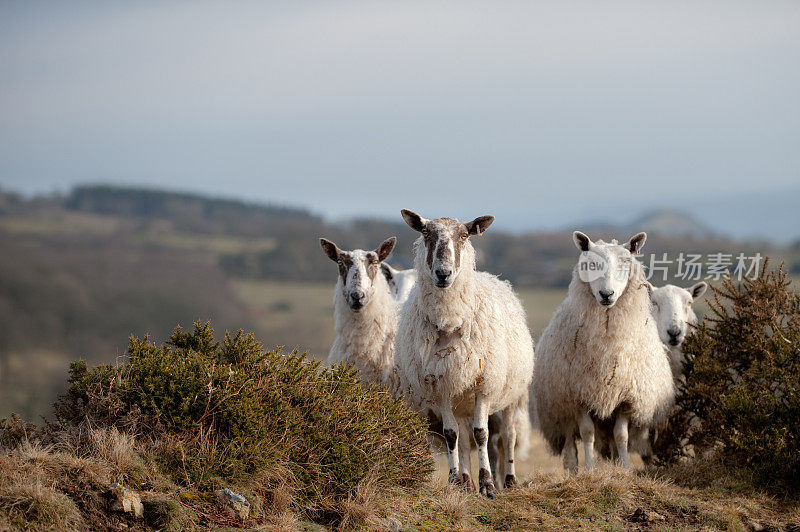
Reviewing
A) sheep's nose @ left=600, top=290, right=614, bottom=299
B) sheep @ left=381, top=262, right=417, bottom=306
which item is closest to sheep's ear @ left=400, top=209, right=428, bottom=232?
sheep's nose @ left=600, top=290, right=614, bottom=299

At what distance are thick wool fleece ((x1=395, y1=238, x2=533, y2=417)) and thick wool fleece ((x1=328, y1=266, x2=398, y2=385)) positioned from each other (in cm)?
74

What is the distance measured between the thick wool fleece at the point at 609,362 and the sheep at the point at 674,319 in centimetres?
91

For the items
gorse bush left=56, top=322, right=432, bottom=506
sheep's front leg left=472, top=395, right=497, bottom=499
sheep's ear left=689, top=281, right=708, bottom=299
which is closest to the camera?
gorse bush left=56, top=322, right=432, bottom=506

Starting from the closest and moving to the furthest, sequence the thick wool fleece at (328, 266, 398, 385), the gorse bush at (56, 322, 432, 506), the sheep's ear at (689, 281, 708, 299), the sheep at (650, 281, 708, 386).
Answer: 1. the gorse bush at (56, 322, 432, 506)
2. the thick wool fleece at (328, 266, 398, 385)
3. the sheep at (650, 281, 708, 386)
4. the sheep's ear at (689, 281, 708, 299)

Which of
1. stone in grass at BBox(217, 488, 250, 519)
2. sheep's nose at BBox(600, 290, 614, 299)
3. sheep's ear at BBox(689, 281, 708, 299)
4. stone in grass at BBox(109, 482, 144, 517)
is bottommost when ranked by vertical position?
stone in grass at BBox(217, 488, 250, 519)

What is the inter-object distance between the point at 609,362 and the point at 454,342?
2251 mm

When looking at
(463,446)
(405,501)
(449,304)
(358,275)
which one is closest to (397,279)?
(358,275)

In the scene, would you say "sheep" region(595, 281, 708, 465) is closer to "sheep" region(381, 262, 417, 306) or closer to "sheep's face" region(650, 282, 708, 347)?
"sheep's face" region(650, 282, 708, 347)

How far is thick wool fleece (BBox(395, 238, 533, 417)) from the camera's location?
8297 millimetres

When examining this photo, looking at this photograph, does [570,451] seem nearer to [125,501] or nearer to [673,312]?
[673,312]

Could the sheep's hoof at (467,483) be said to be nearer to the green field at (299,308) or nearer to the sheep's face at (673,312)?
the sheep's face at (673,312)

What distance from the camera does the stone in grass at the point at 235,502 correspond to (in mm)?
6363

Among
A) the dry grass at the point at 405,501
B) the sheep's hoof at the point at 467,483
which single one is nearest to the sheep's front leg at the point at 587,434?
the dry grass at the point at 405,501

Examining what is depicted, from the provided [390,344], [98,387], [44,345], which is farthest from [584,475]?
[44,345]
